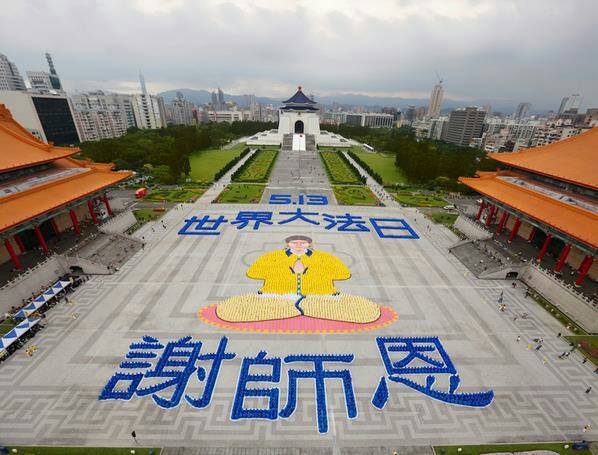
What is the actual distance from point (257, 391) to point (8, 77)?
751 feet

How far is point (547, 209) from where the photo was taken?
36.6 m

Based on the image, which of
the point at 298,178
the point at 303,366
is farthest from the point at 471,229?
the point at 298,178

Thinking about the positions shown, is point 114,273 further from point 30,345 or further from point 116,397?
point 116,397

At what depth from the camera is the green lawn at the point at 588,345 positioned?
26.0 meters

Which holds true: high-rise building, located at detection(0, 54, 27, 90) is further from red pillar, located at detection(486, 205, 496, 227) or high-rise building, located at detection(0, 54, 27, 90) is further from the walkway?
red pillar, located at detection(486, 205, 496, 227)

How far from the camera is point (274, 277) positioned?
35594mm

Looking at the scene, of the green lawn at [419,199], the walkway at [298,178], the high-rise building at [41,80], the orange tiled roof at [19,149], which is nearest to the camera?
the orange tiled roof at [19,149]

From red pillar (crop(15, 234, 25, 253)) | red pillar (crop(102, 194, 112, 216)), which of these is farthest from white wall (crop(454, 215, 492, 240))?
red pillar (crop(15, 234, 25, 253))

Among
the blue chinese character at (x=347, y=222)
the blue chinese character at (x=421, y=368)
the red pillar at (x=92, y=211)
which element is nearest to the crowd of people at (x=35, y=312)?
the red pillar at (x=92, y=211)

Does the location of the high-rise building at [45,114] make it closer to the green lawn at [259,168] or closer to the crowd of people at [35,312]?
the green lawn at [259,168]

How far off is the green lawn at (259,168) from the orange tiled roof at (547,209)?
5020 centimetres

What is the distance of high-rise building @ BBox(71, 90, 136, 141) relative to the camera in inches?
5354

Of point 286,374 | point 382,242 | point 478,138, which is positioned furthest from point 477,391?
A: point 478,138

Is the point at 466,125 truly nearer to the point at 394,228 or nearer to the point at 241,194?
the point at 394,228
